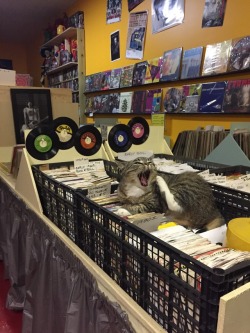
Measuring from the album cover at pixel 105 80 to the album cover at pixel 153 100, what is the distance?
0.93 meters

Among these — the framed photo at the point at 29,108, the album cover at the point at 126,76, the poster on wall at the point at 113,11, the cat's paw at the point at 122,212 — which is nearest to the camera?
the cat's paw at the point at 122,212

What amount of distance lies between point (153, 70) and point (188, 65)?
1.70 ft

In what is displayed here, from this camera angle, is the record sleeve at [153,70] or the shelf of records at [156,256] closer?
the shelf of records at [156,256]

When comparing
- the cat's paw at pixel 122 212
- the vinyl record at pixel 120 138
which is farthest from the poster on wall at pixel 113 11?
the cat's paw at pixel 122 212

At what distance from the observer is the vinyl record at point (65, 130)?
158cm

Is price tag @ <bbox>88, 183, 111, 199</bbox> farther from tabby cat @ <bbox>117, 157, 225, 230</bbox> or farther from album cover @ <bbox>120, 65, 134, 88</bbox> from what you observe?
album cover @ <bbox>120, 65, 134, 88</bbox>

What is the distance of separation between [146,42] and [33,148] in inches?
88.7

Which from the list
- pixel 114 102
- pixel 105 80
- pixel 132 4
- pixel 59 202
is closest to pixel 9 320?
pixel 59 202

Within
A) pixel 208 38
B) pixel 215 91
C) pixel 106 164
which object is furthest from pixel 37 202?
pixel 208 38

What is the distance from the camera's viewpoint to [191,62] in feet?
8.30

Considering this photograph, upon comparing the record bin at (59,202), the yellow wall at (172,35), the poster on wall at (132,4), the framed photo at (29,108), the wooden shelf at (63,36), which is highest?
the wooden shelf at (63,36)

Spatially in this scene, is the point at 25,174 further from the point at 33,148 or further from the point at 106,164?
the point at 106,164

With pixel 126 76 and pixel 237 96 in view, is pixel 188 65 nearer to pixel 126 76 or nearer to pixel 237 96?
pixel 237 96

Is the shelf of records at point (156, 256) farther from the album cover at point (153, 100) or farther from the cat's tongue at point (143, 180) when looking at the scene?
the album cover at point (153, 100)
